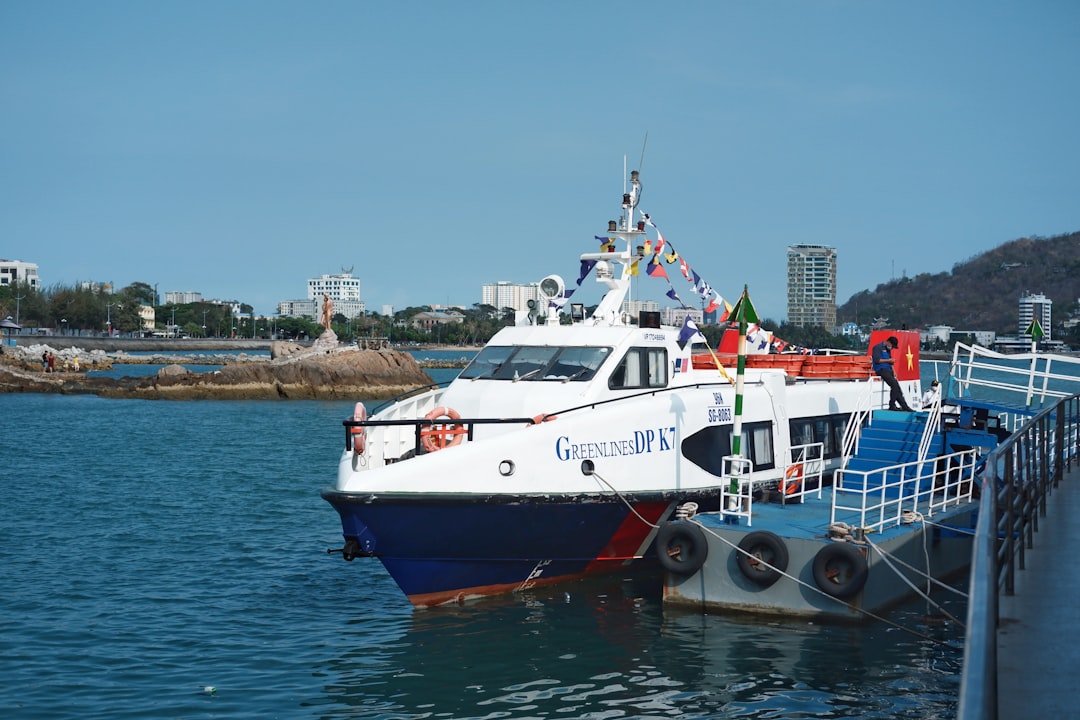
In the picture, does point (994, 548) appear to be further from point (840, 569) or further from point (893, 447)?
point (893, 447)

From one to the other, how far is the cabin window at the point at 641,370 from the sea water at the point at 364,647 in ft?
9.65

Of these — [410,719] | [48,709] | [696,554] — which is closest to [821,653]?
[696,554]

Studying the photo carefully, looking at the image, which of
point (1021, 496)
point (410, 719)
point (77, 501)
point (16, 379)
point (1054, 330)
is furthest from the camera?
point (1054, 330)

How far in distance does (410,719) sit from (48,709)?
12.0ft

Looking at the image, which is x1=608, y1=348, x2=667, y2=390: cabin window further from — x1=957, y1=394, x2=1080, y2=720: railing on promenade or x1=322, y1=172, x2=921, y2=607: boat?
x1=957, y1=394, x2=1080, y2=720: railing on promenade

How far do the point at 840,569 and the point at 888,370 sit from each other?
663 cm

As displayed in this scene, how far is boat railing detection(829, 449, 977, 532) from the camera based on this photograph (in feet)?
44.5

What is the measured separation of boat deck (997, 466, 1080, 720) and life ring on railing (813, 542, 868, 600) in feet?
10.1

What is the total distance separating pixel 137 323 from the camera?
186m

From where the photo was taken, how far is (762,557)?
1320 centimetres

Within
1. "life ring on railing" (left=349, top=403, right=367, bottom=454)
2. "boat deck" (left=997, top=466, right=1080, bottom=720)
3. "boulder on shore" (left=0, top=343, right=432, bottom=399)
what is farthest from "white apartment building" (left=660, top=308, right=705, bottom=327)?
"boulder on shore" (left=0, top=343, right=432, bottom=399)

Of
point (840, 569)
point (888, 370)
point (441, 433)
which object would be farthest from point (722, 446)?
point (888, 370)

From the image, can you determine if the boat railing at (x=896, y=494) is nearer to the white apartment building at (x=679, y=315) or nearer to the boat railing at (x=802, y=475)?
the boat railing at (x=802, y=475)

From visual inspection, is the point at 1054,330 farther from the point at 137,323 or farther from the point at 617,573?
the point at 617,573
